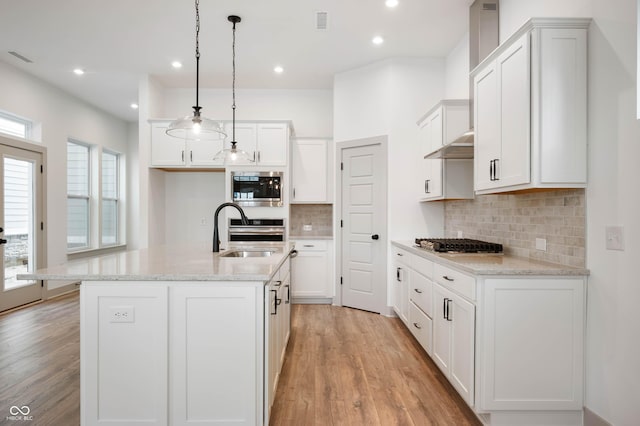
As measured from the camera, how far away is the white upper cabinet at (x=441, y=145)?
3.25m

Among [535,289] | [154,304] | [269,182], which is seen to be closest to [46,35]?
[269,182]

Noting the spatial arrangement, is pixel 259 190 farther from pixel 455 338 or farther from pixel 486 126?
pixel 455 338

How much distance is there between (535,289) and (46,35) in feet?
16.2

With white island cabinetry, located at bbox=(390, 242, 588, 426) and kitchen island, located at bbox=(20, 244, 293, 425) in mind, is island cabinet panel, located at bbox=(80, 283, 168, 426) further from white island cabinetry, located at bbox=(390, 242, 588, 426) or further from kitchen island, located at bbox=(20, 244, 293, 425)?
white island cabinetry, located at bbox=(390, 242, 588, 426)

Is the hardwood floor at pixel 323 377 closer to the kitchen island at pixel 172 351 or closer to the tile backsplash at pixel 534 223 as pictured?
the kitchen island at pixel 172 351

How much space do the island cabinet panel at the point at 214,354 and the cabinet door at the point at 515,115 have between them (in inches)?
63.8

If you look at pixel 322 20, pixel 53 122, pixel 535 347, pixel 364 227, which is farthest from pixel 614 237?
pixel 53 122

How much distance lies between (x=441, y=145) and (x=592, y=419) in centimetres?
226

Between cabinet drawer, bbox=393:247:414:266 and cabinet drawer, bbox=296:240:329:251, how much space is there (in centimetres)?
102

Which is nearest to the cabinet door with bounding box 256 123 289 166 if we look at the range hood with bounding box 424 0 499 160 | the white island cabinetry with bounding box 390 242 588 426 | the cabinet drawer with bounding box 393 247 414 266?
the cabinet drawer with bounding box 393 247 414 266

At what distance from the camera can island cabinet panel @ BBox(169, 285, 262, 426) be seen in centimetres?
176

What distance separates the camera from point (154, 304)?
177cm

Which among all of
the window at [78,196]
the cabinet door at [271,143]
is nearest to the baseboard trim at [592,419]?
the cabinet door at [271,143]

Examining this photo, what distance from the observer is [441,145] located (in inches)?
130
